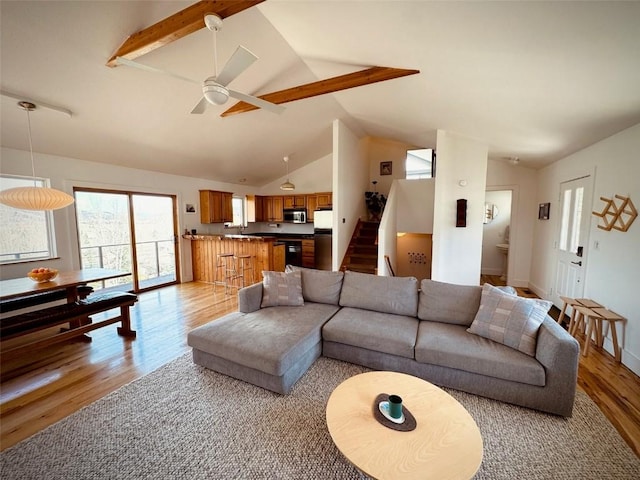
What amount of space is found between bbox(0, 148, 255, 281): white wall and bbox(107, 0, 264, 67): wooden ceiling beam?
2.63 m

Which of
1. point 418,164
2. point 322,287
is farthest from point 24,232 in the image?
point 418,164

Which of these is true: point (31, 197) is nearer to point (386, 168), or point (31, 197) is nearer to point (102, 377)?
point (102, 377)

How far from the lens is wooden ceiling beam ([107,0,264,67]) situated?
6.47ft

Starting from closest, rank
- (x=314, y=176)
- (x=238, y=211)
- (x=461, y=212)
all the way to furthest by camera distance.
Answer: (x=461, y=212) < (x=314, y=176) < (x=238, y=211)

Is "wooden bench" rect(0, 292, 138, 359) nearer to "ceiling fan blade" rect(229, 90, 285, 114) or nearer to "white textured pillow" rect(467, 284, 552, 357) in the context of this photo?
"ceiling fan blade" rect(229, 90, 285, 114)

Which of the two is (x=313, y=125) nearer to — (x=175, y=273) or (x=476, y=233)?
(x=476, y=233)

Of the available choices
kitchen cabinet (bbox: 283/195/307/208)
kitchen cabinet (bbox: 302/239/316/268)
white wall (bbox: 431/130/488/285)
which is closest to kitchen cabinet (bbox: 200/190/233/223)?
kitchen cabinet (bbox: 283/195/307/208)

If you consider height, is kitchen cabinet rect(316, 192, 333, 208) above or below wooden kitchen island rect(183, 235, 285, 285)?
above

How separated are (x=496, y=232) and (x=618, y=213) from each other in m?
4.02

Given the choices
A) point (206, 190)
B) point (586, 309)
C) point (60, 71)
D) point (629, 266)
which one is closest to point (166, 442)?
point (60, 71)

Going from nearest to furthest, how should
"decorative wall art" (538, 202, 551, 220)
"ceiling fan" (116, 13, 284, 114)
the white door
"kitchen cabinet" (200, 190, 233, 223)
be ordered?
"ceiling fan" (116, 13, 284, 114)
the white door
"decorative wall art" (538, 202, 551, 220)
"kitchen cabinet" (200, 190, 233, 223)

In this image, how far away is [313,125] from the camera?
202 inches

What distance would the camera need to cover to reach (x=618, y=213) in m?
2.78

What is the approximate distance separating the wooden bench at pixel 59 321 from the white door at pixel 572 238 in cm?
587
